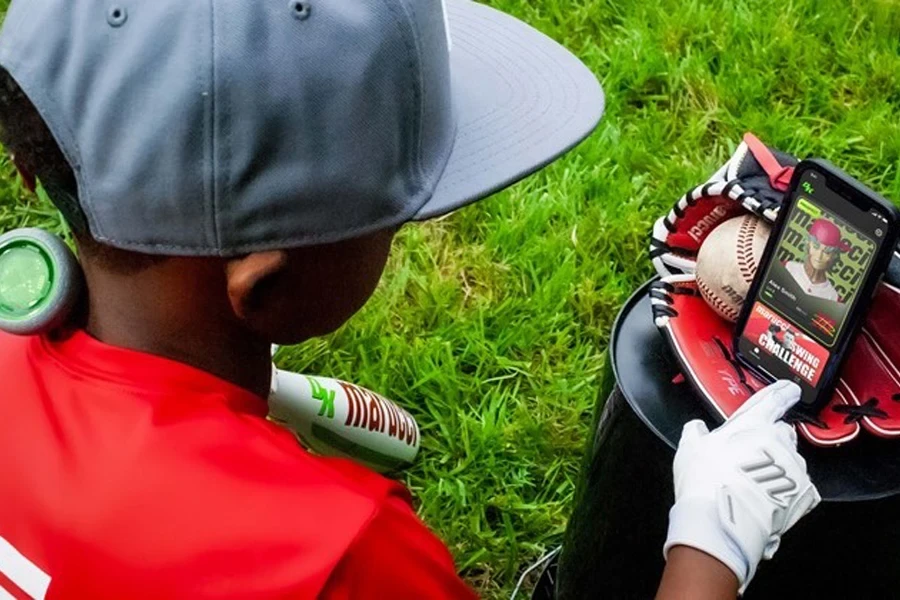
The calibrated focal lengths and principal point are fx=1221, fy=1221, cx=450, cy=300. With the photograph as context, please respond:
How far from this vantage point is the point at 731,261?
4.61ft

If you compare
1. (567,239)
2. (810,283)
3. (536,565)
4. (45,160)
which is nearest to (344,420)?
(536,565)

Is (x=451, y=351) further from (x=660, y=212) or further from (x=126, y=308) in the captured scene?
(x=126, y=308)

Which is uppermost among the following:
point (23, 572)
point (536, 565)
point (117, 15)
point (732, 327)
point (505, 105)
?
point (117, 15)

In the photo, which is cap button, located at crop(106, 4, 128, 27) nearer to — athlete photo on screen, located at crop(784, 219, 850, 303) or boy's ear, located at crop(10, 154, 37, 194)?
boy's ear, located at crop(10, 154, 37, 194)

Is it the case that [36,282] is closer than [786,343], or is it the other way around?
[36,282]

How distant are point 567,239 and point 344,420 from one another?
2.24 feet

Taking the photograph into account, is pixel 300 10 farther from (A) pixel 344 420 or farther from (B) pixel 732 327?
(A) pixel 344 420

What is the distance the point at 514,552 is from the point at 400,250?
2.44 ft

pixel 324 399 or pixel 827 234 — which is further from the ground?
pixel 827 234

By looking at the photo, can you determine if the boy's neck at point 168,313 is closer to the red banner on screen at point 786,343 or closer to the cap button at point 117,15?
the cap button at point 117,15

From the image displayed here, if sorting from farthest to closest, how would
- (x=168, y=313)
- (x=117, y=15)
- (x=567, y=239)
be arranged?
(x=567, y=239)
(x=168, y=313)
(x=117, y=15)

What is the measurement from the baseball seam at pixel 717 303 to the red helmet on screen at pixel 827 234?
0.59ft

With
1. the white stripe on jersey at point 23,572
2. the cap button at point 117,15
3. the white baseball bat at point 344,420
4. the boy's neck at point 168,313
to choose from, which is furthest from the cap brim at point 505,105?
the white baseball bat at point 344,420

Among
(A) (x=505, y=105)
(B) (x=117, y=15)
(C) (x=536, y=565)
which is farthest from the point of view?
(C) (x=536, y=565)
